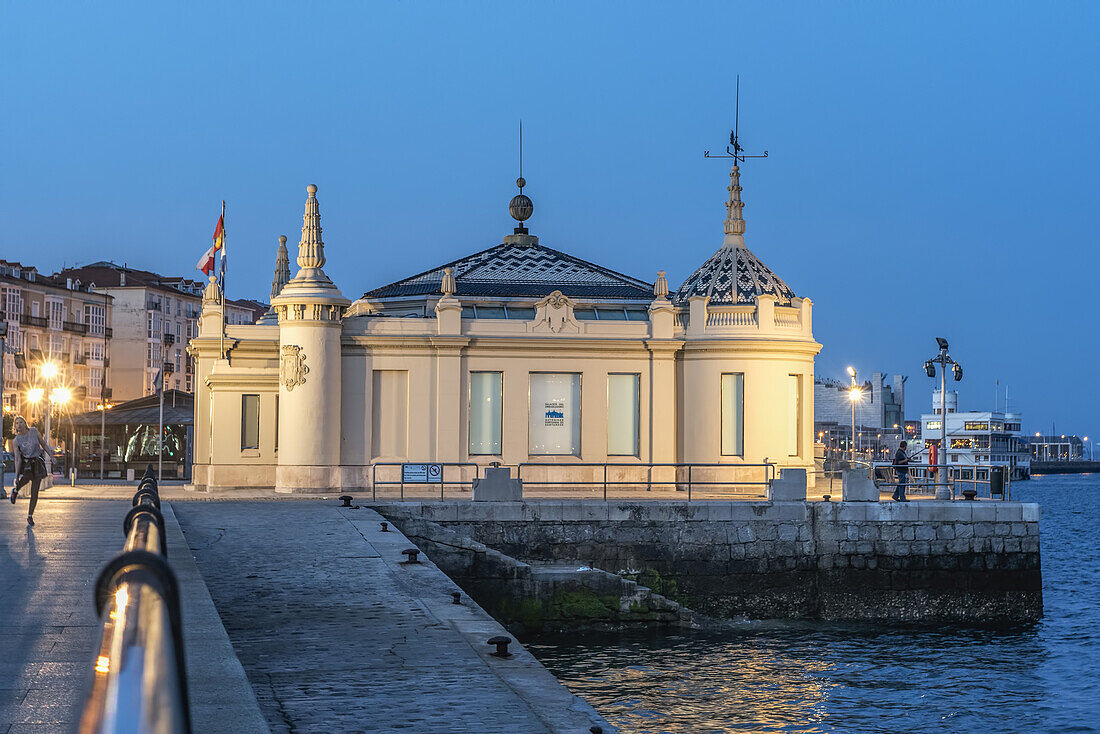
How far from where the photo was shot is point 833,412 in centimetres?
18338

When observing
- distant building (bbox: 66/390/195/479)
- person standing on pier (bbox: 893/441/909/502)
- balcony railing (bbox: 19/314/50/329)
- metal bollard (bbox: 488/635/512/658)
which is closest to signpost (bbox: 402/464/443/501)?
person standing on pier (bbox: 893/441/909/502)

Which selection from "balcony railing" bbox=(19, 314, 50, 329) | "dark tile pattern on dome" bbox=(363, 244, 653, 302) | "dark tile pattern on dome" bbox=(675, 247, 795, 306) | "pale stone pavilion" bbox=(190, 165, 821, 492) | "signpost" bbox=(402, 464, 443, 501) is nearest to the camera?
"signpost" bbox=(402, 464, 443, 501)

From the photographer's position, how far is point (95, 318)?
99.0 metres

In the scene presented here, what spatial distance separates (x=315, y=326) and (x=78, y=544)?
16559mm

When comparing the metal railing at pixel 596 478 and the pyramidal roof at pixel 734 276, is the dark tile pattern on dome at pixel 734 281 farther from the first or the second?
the metal railing at pixel 596 478

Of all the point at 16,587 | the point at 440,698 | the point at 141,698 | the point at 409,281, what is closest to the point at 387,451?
the point at 409,281

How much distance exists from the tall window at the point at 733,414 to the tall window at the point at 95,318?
7229 cm

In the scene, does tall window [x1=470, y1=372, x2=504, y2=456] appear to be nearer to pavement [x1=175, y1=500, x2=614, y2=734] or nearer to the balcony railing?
pavement [x1=175, y1=500, x2=614, y2=734]

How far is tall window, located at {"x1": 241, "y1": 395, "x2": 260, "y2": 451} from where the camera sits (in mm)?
37469

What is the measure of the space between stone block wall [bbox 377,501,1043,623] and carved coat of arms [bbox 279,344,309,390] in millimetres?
7856

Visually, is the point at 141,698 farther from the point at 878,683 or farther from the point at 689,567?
the point at 689,567

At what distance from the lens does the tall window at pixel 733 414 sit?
3634cm

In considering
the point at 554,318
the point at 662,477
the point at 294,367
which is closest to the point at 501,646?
the point at 294,367

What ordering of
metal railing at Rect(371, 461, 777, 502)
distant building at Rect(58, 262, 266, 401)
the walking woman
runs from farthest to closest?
distant building at Rect(58, 262, 266, 401)
metal railing at Rect(371, 461, 777, 502)
the walking woman
